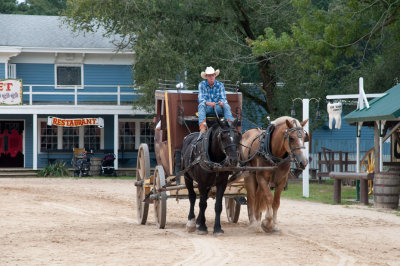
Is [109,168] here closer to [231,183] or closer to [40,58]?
[40,58]

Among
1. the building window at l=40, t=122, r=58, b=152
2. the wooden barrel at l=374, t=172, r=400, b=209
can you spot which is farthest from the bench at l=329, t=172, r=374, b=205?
the building window at l=40, t=122, r=58, b=152

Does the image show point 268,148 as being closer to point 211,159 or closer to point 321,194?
point 211,159

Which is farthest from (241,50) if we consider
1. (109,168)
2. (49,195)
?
(49,195)

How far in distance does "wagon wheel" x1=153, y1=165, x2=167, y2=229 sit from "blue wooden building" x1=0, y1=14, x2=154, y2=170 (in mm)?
20765

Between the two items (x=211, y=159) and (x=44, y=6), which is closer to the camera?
(x=211, y=159)

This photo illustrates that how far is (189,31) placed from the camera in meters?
30.2

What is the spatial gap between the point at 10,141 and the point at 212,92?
24.1 m

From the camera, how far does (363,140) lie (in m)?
36.0

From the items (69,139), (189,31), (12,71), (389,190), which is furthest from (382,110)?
(12,71)

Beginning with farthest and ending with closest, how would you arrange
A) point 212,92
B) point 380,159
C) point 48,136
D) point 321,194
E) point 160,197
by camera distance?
point 48,136
point 321,194
point 380,159
point 160,197
point 212,92

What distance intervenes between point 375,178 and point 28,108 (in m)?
18.7

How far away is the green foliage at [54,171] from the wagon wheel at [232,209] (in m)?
19.7

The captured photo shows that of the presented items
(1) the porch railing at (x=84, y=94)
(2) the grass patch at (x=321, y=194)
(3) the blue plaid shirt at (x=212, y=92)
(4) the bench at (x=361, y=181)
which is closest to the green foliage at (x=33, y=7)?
(1) the porch railing at (x=84, y=94)

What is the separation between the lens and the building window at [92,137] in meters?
35.5
